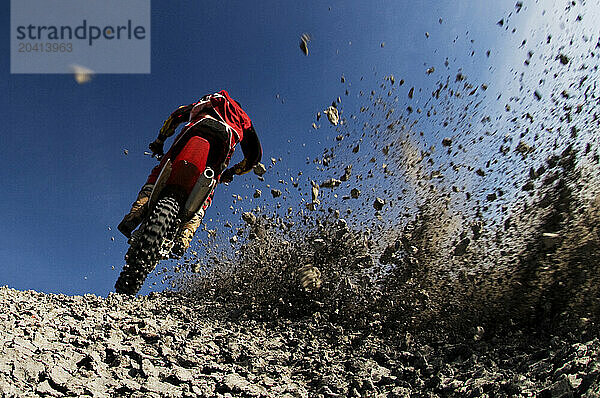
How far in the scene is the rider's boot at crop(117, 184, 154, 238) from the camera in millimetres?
4273

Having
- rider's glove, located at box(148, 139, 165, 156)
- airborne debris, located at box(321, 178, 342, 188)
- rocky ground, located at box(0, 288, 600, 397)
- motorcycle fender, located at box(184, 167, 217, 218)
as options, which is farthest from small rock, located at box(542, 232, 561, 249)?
rider's glove, located at box(148, 139, 165, 156)

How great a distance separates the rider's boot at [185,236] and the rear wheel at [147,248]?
245mm

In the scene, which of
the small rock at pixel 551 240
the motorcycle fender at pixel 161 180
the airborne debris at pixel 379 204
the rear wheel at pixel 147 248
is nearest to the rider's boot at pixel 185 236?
the rear wheel at pixel 147 248

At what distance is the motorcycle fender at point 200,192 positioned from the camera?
4191 millimetres

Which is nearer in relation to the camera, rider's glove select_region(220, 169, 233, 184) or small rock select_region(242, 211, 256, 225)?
rider's glove select_region(220, 169, 233, 184)

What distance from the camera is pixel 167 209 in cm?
406

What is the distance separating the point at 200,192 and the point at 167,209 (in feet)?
1.43

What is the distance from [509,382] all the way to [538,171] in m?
2.93

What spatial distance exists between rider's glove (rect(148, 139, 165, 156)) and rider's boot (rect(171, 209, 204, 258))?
1.44 meters

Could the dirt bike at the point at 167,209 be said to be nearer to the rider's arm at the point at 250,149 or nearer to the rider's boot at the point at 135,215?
the rider's boot at the point at 135,215

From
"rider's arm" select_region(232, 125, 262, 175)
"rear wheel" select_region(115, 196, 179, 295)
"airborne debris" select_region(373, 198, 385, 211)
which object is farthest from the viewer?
"rider's arm" select_region(232, 125, 262, 175)

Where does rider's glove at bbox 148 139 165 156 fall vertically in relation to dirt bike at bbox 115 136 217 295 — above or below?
above

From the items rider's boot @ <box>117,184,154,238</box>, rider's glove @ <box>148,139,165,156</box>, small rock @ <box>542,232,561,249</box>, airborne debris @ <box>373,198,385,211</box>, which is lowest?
small rock @ <box>542,232,561,249</box>

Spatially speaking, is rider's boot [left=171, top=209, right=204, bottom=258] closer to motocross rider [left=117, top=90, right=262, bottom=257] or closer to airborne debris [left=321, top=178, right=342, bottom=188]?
motocross rider [left=117, top=90, right=262, bottom=257]
